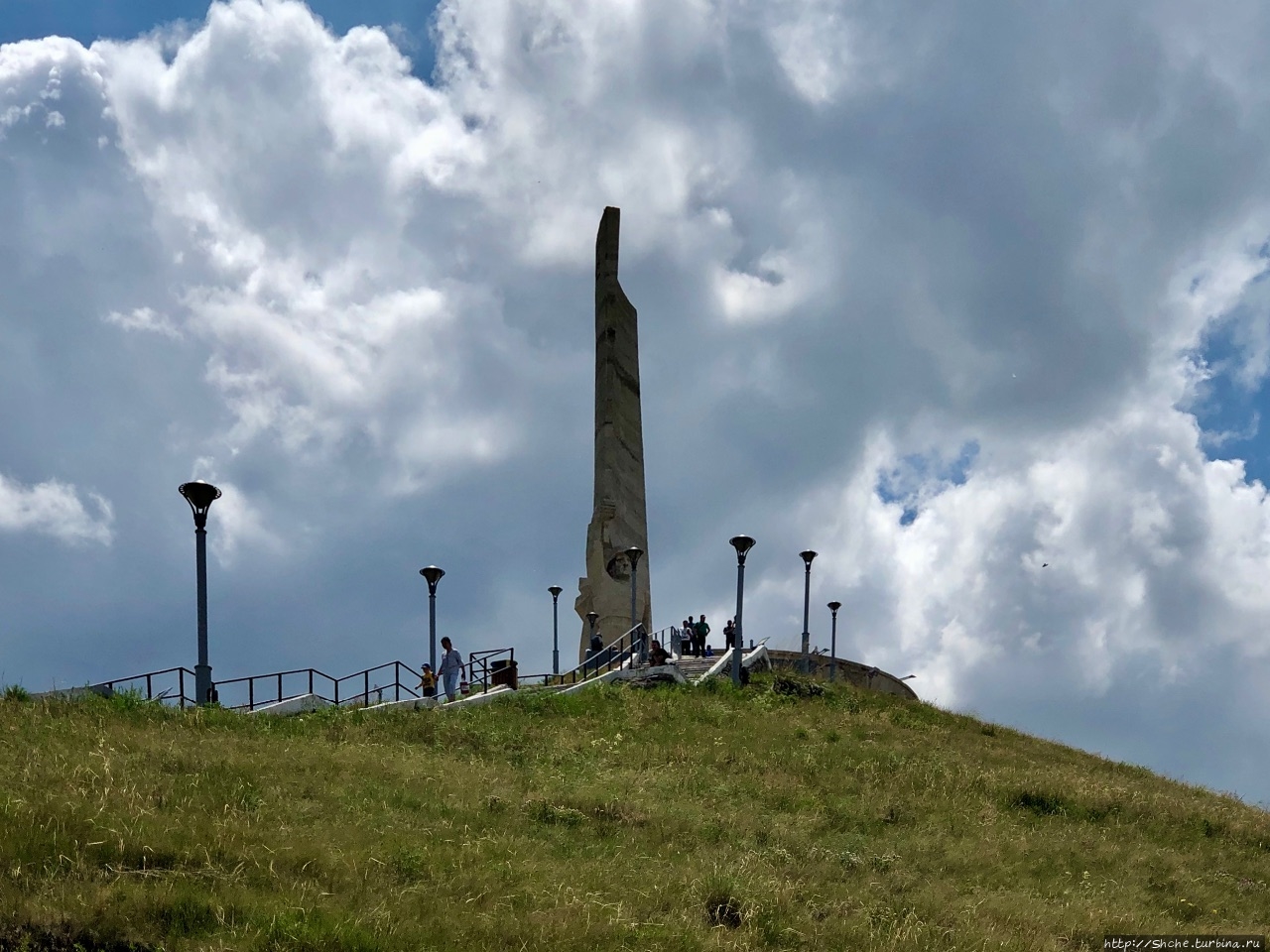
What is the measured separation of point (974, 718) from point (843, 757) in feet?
34.4

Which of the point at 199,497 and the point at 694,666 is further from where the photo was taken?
the point at 694,666

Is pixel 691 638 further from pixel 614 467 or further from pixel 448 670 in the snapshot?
pixel 448 670

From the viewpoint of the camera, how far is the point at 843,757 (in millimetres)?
19609

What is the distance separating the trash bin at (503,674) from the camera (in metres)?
26.0

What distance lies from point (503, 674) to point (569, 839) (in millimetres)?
14853

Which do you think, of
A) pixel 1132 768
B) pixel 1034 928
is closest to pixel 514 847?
pixel 1034 928

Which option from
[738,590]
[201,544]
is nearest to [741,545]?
[738,590]

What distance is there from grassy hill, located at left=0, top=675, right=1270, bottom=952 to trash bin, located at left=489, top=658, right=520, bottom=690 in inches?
153

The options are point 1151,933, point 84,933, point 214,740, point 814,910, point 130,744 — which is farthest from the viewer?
point 214,740

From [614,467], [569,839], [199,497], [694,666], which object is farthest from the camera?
[614,467]

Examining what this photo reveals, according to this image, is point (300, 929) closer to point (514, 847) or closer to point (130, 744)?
point (514, 847)

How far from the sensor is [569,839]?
40.7 feet

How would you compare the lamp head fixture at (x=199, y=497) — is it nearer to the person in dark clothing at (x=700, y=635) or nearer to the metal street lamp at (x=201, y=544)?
the metal street lamp at (x=201, y=544)

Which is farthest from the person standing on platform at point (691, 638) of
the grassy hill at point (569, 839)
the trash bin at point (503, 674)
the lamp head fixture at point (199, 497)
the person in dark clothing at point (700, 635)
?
the lamp head fixture at point (199, 497)
